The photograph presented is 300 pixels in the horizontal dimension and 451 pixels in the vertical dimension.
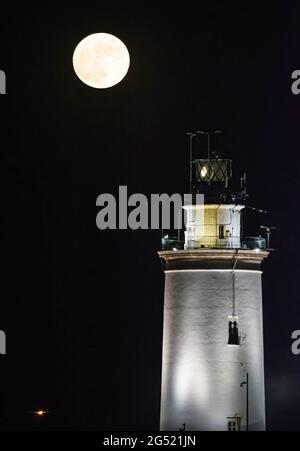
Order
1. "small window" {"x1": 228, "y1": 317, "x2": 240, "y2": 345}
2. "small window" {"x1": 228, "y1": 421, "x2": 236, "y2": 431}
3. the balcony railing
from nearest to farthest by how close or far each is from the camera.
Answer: "small window" {"x1": 228, "y1": 421, "x2": 236, "y2": 431} < "small window" {"x1": 228, "y1": 317, "x2": 240, "y2": 345} < the balcony railing

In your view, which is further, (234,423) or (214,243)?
(214,243)

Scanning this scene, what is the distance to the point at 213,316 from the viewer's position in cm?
5100

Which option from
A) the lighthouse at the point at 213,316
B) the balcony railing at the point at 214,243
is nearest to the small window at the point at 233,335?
the lighthouse at the point at 213,316

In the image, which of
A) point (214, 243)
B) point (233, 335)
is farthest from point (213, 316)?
point (214, 243)

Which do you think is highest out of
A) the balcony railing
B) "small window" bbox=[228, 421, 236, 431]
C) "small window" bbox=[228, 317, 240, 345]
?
the balcony railing

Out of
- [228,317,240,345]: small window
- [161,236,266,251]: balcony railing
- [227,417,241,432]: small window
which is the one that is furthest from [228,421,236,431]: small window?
[161,236,266,251]: balcony railing

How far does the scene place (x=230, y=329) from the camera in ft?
Answer: 167

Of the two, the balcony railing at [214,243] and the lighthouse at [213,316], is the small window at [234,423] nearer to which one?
the lighthouse at [213,316]

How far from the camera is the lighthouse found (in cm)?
5084

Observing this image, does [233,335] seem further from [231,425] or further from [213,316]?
[231,425]

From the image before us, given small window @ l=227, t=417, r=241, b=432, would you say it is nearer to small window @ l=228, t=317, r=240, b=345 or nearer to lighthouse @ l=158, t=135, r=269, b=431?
lighthouse @ l=158, t=135, r=269, b=431

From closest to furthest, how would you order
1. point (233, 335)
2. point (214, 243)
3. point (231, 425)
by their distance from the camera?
point (231, 425) < point (233, 335) < point (214, 243)
